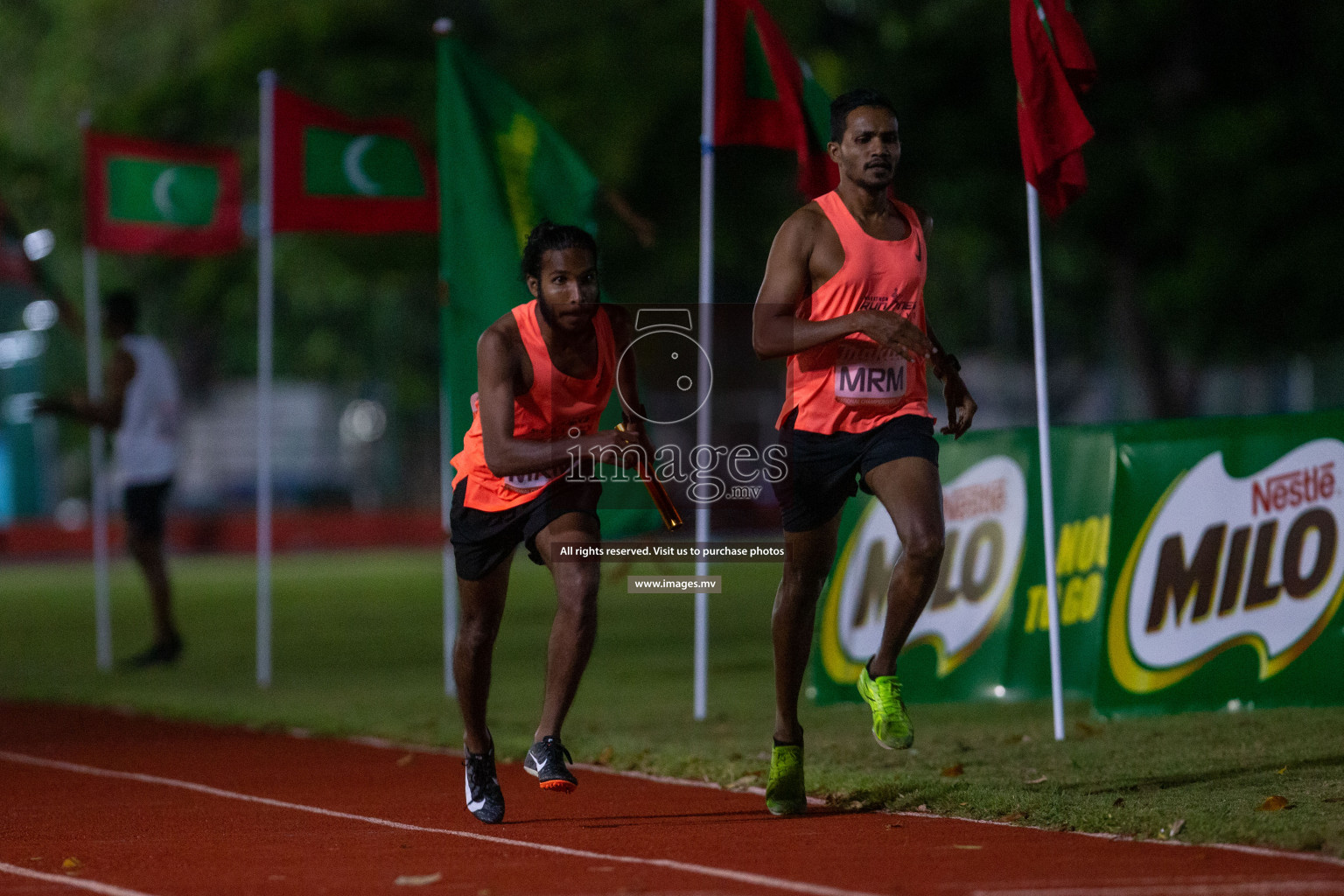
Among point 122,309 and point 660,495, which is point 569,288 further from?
point 122,309

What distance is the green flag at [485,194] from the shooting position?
11242mm

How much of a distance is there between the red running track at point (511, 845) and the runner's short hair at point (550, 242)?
79.9 inches

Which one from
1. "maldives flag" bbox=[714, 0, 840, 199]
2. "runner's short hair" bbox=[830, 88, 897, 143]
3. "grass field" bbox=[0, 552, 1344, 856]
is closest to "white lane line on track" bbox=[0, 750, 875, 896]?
"grass field" bbox=[0, 552, 1344, 856]

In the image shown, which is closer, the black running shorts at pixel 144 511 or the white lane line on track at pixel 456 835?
the white lane line on track at pixel 456 835

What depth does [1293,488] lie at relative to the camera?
943cm

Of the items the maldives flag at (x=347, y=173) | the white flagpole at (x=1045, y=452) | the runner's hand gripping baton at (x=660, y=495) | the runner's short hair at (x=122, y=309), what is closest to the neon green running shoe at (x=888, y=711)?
the runner's hand gripping baton at (x=660, y=495)

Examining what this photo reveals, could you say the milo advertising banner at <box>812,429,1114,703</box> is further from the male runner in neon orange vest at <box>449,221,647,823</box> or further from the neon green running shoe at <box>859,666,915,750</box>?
the male runner in neon orange vest at <box>449,221,647,823</box>

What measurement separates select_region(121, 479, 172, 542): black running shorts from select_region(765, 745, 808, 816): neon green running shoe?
797 centimetres

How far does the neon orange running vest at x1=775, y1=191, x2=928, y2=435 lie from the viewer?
6867mm

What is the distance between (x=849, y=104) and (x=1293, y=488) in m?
3.71

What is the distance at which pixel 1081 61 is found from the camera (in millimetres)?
9000

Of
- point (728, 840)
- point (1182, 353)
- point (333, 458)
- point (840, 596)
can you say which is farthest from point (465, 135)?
point (333, 458)

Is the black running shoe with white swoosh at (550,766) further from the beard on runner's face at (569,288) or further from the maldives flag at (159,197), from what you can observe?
the maldives flag at (159,197)

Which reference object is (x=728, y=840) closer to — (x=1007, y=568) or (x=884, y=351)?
(x=884, y=351)
